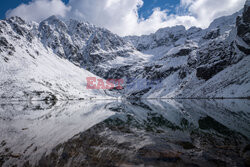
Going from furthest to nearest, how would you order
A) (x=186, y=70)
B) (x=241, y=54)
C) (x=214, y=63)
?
(x=186, y=70) < (x=214, y=63) < (x=241, y=54)

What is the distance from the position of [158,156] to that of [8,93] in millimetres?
165492

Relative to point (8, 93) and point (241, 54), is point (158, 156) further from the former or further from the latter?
point (8, 93)

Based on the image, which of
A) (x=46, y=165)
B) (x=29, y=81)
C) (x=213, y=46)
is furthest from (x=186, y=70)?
(x=46, y=165)

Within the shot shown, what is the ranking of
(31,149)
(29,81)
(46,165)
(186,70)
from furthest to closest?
(186,70)
(29,81)
(31,149)
(46,165)

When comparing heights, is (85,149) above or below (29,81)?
below

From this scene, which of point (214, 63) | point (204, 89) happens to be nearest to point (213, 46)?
point (214, 63)

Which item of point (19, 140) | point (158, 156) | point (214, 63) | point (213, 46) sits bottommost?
point (19, 140)

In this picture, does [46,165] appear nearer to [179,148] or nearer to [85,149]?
[85,149]

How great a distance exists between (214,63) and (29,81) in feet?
620

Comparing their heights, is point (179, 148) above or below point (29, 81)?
below

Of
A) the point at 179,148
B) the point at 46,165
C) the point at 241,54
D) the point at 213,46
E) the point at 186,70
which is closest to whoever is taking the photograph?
the point at 46,165

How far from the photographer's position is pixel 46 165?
895 centimetres

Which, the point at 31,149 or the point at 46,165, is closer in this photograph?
the point at 46,165


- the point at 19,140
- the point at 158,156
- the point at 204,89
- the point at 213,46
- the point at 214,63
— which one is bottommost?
the point at 19,140
